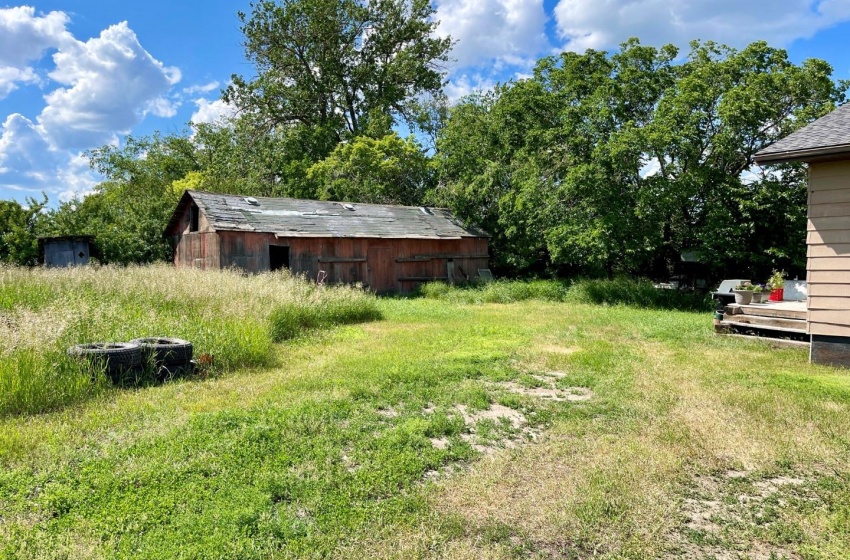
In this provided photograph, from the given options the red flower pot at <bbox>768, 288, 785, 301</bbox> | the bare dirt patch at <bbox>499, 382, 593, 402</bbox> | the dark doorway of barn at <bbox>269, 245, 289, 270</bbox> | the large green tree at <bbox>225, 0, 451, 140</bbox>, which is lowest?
the bare dirt patch at <bbox>499, 382, 593, 402</bbox>

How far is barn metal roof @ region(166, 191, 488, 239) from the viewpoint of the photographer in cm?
1653

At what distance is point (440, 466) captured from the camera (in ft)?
12.6

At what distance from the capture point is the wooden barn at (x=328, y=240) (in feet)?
53.4

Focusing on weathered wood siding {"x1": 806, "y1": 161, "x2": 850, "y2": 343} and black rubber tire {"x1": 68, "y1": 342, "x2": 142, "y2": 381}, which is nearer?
black rubber tire {"x1": 68, "y1": 342, "x2": 142, "y2": 381}

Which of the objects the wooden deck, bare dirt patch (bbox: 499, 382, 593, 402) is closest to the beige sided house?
the wooden deck

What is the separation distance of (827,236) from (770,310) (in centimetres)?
205

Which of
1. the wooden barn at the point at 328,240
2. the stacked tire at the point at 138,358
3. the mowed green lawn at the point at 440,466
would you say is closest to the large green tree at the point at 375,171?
the wooden barn at the point at 328,240

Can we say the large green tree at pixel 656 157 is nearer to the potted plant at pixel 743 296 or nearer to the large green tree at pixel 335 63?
the potted plant at pixel 743 296

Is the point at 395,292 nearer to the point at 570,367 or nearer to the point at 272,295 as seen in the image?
the point at 272,295

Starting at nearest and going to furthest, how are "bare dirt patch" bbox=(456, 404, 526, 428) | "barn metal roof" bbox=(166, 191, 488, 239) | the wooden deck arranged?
"bare dirt patch" bbox=(456, 404, 526, 428)
the wooden deck
"barn metal roof" bbox=(166, 191, 488, 239)

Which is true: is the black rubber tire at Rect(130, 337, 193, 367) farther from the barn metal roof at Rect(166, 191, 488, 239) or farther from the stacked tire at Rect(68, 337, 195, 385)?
the barn metal roof at Rect(166, 191, 488, 239)

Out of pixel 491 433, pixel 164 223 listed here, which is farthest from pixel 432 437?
pixel 164 223

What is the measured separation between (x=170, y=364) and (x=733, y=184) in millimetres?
14666

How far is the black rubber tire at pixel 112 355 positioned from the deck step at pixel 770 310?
10.1 m
